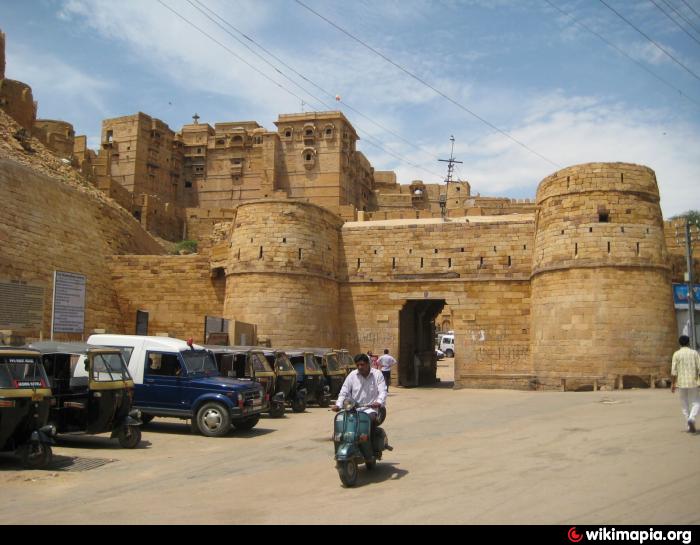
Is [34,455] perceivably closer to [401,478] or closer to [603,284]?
[401,478]

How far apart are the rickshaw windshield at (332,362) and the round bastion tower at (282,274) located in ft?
15.7

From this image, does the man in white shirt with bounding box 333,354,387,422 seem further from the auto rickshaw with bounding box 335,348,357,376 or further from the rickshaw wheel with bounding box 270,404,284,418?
the auto rickshaw with bounding box 335,348,357,376

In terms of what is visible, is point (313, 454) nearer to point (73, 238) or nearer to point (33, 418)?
point (33, 418)

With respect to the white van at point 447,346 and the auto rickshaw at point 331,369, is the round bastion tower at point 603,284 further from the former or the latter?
the white van at point 447,346

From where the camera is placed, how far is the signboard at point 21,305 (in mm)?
17656

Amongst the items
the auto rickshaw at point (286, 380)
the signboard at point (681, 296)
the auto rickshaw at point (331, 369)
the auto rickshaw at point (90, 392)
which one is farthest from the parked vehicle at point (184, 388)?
the signboard at point (681, 296)

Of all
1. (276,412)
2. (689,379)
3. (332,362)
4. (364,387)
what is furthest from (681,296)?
(364,387)

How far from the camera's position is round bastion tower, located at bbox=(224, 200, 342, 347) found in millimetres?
23141

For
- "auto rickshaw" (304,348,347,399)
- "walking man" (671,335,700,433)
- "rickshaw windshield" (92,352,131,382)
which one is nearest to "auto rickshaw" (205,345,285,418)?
"auto rickshaw" (304,348,347,399)

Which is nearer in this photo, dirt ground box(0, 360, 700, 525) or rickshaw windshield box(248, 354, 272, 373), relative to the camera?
dirt ground box(0, 360, 700, 525)

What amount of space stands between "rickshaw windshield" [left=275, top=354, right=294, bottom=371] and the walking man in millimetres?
8558

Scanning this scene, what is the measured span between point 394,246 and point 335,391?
8742mm

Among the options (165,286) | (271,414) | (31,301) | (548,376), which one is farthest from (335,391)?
(165,286)

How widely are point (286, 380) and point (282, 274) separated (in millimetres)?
8507
